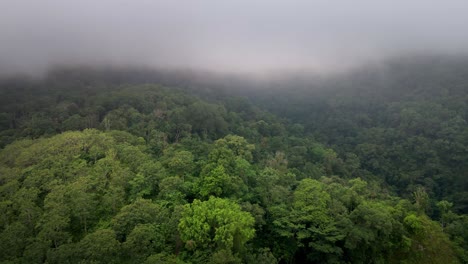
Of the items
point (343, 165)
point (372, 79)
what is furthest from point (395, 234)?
point (372, 79)

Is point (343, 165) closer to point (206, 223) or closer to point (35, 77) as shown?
point (206, 223)

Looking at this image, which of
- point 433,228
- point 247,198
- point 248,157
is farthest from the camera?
point 248,157

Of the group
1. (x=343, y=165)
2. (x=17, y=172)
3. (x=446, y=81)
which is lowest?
(x=343, y=165)

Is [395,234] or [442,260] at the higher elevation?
[395,234]

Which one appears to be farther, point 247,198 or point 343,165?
point 343,165

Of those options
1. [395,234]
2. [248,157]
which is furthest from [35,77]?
[395,234]

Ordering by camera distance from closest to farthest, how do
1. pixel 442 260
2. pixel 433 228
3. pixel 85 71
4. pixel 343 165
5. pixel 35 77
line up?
pixel 442 260
pixel 433 228
pixel 343 165
pixel 35 77
pixel 85 71
